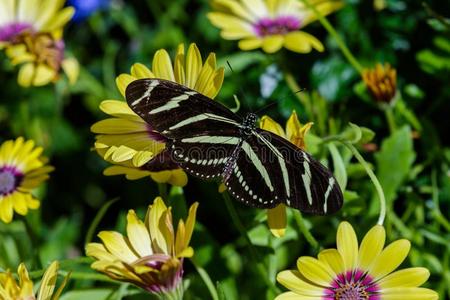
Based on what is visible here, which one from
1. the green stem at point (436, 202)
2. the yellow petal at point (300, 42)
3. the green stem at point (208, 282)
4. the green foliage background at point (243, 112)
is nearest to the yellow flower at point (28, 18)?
the green foliage background at point (243, 112)

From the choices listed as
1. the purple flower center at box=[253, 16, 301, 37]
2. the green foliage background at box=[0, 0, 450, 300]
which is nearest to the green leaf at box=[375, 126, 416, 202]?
the green foliage background at box=[0, 0, 450, 300]

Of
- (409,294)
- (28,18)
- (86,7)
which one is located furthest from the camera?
(86,7)

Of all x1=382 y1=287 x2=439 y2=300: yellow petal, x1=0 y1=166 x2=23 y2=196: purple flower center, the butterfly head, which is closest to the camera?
x1=382 y1=287 x2=439 y2=300: yellow petal

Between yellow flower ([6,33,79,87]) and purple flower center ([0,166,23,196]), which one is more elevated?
yellow flower ([6,33,79,87])

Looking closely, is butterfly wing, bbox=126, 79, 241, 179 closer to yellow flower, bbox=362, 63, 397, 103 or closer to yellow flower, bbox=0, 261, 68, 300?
yellow flower, bbox=0, 261, 68, 300

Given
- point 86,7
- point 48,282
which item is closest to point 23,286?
point 48,282

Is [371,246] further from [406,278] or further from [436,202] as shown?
[436,202]
